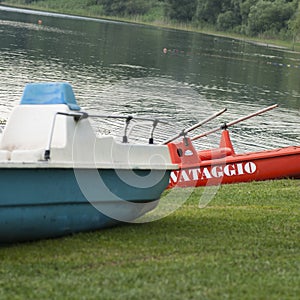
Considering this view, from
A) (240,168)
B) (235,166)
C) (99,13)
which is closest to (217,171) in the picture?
(235,166)

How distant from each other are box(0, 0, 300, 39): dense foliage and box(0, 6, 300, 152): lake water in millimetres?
31447

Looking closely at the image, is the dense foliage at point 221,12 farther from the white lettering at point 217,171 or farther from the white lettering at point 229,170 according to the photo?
the white lettering at point 217,171

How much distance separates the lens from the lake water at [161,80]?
28375 mm

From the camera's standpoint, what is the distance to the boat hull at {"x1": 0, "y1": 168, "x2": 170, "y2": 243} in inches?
284

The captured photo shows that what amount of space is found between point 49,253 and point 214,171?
24.6 ft

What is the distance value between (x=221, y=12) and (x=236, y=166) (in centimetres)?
10426

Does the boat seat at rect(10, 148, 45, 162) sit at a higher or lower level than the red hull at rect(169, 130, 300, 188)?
higher

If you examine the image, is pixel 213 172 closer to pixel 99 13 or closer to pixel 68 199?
pixel 68 199

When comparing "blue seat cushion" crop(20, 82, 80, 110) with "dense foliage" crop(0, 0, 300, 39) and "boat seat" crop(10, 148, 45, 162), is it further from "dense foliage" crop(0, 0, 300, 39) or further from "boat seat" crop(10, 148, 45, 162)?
"dense foliage" crop(0, 0, 300, 39)

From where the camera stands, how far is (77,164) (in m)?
7.54

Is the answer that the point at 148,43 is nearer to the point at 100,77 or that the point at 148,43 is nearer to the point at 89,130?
the point at 100,77

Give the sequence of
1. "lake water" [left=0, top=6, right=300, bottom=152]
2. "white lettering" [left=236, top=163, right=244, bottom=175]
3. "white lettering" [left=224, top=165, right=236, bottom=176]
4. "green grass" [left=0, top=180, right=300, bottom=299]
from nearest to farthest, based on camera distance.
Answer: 1. "green grass" [left=0, top=180, right=300, bottom=299]
2. "white lettering" [left=224, top=165, right=236, bottom=176]
3. "white lettering" [left=236, top=163, right=244, bottom=175]
4. "lake water" [left=0, top=6, right=300, bottom=152]

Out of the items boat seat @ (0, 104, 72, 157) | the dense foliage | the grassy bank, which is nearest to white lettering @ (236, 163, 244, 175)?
boat seat @ (0, 104, 72, 157)

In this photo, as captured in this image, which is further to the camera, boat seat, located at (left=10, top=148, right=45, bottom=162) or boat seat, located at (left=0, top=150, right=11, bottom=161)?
boat seat, located at (left=0, top=150, right=11, bottom=161)
